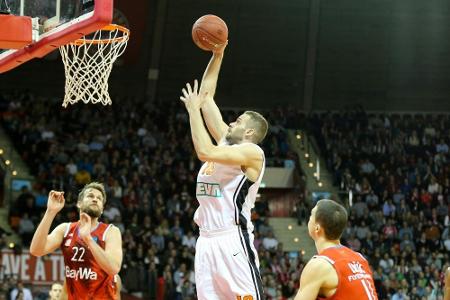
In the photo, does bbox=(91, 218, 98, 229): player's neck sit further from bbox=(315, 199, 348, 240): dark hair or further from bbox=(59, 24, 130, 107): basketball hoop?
bbox=(59, 24, 130, 107): basketball hoop

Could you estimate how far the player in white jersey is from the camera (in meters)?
6.07

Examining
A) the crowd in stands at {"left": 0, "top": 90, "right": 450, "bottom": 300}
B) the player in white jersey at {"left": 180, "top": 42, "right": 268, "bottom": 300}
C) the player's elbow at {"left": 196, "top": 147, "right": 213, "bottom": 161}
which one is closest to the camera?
the player's elbow at {"left": 196, "top": 147, "right": 213, "bottom": 161}

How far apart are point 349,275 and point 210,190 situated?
1492mm

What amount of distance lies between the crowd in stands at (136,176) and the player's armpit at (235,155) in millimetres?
11534

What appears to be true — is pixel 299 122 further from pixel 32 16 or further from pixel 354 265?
pixel 354 265

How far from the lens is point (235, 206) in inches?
245

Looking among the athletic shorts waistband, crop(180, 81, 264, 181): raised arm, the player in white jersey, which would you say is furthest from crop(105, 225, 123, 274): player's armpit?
crop(180, 81, 264, 181): raised arm

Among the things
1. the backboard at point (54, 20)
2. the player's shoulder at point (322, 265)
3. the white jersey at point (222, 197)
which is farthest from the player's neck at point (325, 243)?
the backboard at point (54, 20)

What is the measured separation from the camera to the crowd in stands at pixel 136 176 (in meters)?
18.1

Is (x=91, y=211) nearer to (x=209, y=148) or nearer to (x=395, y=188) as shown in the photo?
(x=209, y=148)

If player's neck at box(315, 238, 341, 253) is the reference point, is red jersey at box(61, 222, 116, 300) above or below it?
below

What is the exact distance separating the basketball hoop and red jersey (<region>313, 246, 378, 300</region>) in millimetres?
4194

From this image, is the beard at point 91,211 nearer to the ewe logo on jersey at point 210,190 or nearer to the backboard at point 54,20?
the ewe logo on jersey at point 210,190

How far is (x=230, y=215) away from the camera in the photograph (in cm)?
621
